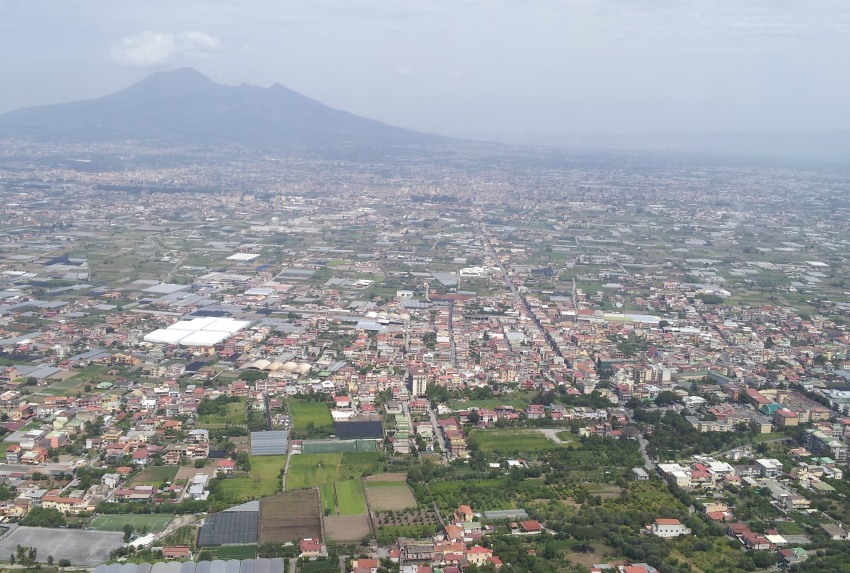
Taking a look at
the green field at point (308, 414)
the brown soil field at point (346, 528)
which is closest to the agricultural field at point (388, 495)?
the brown soil field at point (346, 528)

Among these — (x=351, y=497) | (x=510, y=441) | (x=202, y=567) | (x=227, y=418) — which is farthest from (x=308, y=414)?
(x=202, y=567)

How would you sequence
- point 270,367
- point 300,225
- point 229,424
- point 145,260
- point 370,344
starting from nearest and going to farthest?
1. point 229,424
2. point 270,367
3. point 370,344
4. point 145,260
5. point 300,225

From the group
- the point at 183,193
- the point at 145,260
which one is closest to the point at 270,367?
the point at 145,260

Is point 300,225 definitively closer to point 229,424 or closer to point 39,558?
point 229,424

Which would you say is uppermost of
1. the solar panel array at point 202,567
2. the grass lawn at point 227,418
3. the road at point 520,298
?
the solar panel array at point 202,567

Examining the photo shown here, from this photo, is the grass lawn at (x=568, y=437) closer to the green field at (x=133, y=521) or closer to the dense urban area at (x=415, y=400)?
the dense urban area at (x=415, y=400)

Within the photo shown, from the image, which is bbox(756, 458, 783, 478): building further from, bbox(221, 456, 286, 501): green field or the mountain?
the mountain
